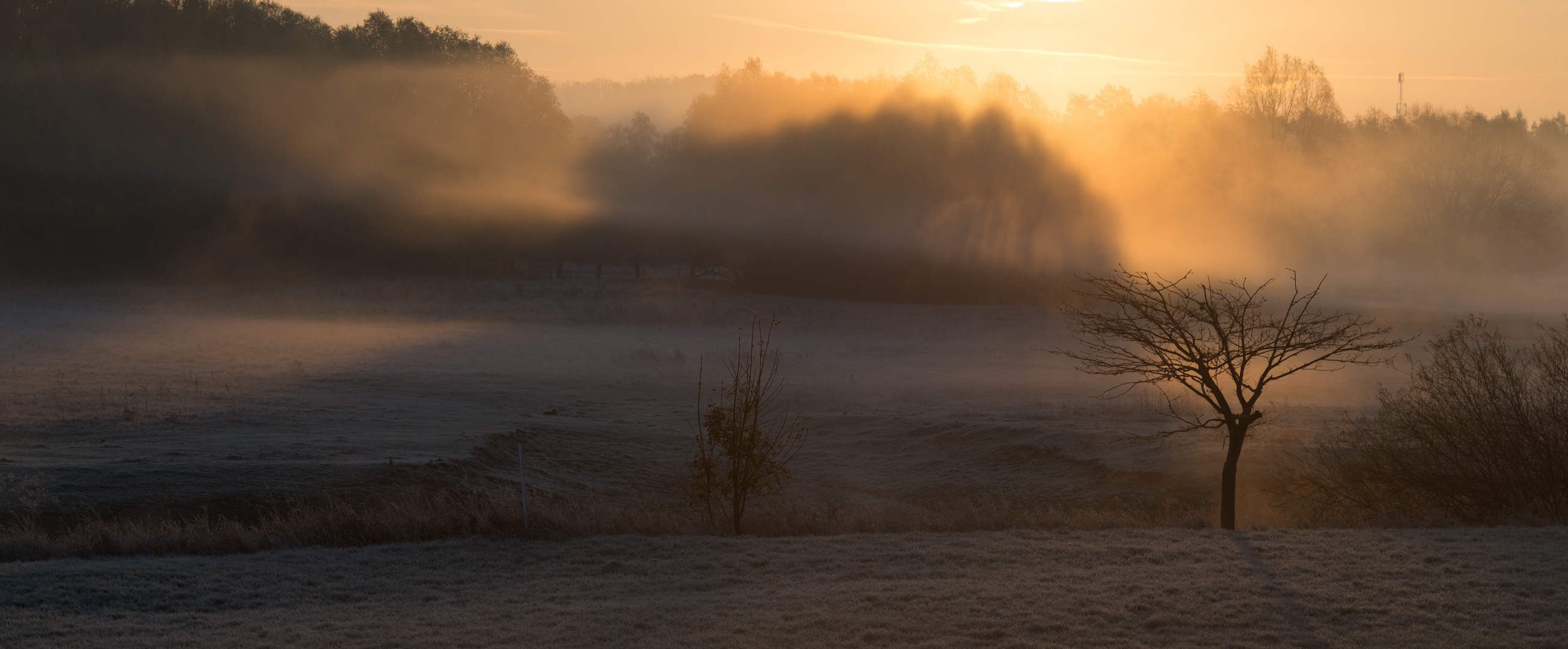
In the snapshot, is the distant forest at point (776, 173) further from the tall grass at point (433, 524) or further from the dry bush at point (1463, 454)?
the tall grass at point (433, 524)

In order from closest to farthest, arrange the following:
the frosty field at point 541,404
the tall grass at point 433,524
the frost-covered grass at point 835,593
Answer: the frost-covered grass at point 835,593, the tall grass at point 433,524, the frosty field at point 541,404

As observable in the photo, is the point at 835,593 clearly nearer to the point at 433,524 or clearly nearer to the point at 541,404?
the point at 433,524

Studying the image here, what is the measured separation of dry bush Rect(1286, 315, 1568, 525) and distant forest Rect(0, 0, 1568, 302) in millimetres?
37287

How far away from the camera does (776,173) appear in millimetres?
56656

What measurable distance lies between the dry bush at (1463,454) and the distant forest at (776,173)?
122 ft

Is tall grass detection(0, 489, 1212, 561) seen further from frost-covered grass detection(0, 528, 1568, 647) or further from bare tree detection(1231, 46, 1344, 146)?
bare tree detection(1231, 46, 1344, 146)

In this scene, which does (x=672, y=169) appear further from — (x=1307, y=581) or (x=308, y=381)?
(x=1307, y=581)

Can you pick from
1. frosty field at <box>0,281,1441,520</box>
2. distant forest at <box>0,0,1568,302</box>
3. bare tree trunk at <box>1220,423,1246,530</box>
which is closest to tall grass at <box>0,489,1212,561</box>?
bare tree trunk at <box>1220,423,1246,530</box>

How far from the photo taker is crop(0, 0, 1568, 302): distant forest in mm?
54125

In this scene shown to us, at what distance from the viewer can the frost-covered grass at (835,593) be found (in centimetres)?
767

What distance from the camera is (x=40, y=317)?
133 ft

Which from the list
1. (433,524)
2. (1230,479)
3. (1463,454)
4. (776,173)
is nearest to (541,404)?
(433,524)

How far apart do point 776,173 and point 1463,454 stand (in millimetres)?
44069

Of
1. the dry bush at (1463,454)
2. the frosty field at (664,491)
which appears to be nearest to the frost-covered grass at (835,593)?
the frosty field at (664,491)
